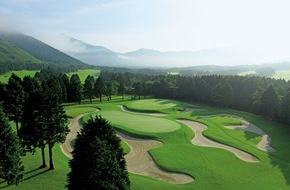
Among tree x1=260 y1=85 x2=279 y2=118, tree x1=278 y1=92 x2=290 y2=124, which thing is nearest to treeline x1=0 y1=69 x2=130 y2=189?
tree x1=278 y1=92 x2=290 y2=124

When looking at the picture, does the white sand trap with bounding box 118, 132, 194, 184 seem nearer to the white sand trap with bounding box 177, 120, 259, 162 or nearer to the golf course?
the golf course

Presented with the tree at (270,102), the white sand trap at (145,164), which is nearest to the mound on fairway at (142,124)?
the white sand trap at (145,164)

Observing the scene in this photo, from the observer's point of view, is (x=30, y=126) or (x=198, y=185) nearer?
(x=198, y=185)

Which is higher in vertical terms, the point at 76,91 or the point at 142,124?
the point at 76,91

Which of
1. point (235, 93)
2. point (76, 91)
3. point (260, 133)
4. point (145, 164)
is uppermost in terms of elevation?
point (235, 93)

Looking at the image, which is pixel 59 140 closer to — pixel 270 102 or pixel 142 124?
pixel 142 124

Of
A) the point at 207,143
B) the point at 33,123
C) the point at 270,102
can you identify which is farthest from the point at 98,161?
the point at 270,102

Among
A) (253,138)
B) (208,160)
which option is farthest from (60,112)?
(253,138)

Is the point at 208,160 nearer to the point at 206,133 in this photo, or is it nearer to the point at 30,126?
the point at 206,133
